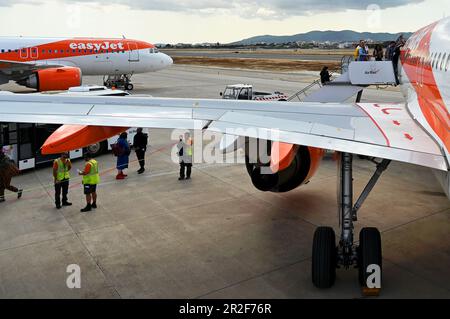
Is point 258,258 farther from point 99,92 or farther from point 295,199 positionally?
point 99,92

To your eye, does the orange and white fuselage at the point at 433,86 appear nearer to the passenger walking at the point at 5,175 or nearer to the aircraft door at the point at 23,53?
the passenger walking at the point at 5,175

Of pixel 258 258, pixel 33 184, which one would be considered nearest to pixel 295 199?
pixel 258 258

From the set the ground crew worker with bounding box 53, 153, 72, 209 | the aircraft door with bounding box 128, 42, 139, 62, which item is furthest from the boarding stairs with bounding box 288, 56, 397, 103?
the aircraft door with bounding box 128, 42, 139, 62

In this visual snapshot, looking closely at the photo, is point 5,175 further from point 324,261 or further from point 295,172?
point 324,261

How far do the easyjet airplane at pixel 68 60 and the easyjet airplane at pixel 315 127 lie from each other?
74.3 feet

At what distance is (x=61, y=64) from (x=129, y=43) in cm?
560

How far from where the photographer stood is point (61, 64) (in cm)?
3238

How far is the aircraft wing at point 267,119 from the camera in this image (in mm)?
5957

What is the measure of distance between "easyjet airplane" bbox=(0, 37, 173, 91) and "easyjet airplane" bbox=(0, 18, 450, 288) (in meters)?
22.6

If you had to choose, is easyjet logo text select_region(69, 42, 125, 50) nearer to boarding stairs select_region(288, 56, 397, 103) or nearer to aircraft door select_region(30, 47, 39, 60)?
aircraft door select_region(30, 47, 39, 60)

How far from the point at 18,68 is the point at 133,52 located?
8893 millimetres

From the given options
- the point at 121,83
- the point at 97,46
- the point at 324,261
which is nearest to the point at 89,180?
the point at 324,261

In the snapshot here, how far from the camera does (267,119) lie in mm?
7059

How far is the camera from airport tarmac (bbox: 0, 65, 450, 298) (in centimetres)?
729
